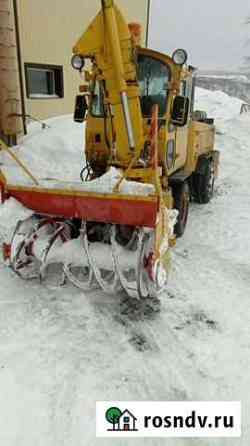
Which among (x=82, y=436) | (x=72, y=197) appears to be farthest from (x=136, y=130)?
(x=82, y=436)

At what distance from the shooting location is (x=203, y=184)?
759 cm

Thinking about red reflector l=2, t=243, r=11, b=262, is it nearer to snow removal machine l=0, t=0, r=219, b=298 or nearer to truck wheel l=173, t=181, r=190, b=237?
snow removal machine l=0, t=0, r=219, b=298

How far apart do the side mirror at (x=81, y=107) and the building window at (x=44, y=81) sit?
15.4 ft

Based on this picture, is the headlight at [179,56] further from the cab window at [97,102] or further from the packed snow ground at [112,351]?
the packed snow ground at [112,351]

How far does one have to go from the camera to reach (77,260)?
3.94 metres

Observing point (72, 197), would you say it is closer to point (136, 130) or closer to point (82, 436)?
point (136, 130)

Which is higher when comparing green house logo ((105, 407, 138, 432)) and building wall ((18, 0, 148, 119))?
building wall ((18, 0, 148, 119))

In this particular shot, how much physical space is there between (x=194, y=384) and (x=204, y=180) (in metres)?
5.19

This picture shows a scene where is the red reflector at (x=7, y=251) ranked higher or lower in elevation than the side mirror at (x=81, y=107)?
lower

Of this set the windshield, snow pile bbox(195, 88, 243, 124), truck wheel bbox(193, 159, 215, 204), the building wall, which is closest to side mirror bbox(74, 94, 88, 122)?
the windshield

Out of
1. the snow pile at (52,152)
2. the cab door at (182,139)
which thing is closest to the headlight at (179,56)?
the cab door at (182,139)

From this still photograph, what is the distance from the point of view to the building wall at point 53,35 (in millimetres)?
9352

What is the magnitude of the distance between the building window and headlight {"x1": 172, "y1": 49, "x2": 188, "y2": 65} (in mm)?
6153

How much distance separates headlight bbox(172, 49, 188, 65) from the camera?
4.41m
